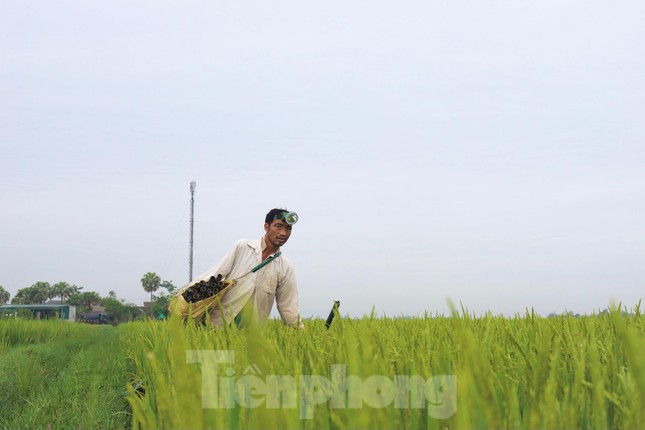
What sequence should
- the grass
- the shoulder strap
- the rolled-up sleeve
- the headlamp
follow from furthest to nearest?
the rolled-up sleeve
the shoulder strap
the headlamp
the grass

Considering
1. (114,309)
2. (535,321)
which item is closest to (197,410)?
(535,321)

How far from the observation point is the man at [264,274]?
4.94 metres

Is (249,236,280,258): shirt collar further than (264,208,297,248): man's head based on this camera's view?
Yes

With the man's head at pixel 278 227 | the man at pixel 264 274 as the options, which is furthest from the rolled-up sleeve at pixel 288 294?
the man's head at pixel 278 227

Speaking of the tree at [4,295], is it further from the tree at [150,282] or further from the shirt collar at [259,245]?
the shirt collar at [259,245]

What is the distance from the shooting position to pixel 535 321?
326cm

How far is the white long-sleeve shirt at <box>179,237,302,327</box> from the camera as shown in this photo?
5.03 m

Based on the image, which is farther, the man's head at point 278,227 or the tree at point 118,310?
the tree at point 118,310

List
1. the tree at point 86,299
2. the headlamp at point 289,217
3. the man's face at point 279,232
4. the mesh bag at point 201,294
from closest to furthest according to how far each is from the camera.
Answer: the mesh bag at point 201,294, the headlamp at point 289,217, the man's face at point 279,232, the tree at point 86,299

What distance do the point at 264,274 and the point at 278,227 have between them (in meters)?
0.53

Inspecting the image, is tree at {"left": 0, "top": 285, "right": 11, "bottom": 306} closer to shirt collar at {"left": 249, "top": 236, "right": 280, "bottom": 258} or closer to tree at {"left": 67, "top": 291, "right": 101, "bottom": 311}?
tree at {"left": 67, "top": 291, "right": 101, "bottom": 311}

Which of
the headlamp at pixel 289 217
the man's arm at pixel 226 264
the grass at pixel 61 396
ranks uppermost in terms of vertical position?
the headlamp at pixel 289 217

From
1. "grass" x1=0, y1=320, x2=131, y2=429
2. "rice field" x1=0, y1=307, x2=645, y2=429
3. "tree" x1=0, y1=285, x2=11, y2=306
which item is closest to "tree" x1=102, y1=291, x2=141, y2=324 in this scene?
"tree" x1=0, y1=285, x2=11, y2=306

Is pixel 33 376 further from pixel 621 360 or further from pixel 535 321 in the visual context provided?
pixel 621 360
